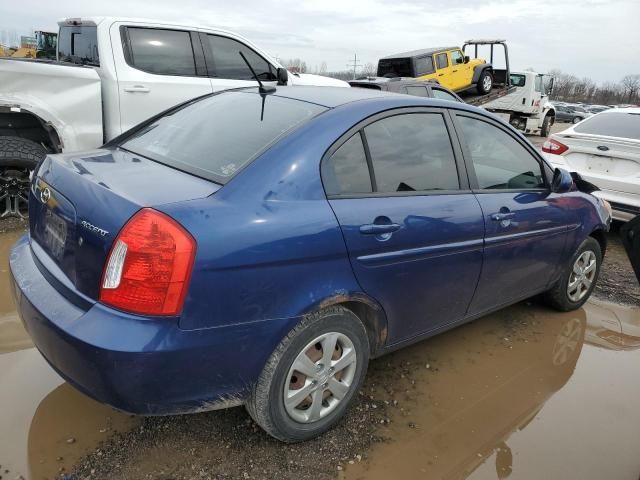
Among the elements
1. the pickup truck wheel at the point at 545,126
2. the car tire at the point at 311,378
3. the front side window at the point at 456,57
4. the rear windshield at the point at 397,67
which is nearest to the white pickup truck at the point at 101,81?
the car tire at the point at 311,378

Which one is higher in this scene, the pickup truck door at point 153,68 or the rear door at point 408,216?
the pickup truck door at point 153,68

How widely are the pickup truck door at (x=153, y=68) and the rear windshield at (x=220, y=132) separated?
2852mm

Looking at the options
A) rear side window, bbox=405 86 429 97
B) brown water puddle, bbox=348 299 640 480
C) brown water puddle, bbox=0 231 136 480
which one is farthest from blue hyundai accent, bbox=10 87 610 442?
rear side window, bbox=405 86 429 97

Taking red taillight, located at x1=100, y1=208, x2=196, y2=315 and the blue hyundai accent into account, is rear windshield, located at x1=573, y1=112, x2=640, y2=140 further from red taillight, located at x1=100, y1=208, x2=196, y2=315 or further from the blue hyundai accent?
red taillight, located at x1=100, y1=208, x2=196, y2=315

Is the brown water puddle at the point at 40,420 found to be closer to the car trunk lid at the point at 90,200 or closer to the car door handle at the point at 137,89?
the car trunk lid at the point at 90,200

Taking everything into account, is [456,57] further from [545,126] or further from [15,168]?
[15,168]

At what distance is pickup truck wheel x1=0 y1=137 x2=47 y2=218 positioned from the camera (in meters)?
4.85

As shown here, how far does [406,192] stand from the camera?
2.58 meters

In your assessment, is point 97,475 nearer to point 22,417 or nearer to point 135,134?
point 22,417

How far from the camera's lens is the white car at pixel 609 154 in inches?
217

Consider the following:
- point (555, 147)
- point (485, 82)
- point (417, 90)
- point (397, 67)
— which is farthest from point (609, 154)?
point (485, 82)

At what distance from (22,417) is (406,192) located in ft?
7.14

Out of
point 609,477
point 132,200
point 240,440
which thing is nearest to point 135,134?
point 132,200

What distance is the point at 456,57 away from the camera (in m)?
16.9
